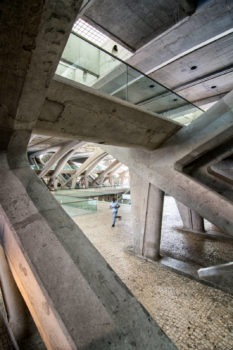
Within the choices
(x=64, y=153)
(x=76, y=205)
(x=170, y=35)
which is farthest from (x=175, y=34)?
(x=64, y=153)

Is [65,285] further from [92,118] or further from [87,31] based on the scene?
[87,31]

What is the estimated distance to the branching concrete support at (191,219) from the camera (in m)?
8.80

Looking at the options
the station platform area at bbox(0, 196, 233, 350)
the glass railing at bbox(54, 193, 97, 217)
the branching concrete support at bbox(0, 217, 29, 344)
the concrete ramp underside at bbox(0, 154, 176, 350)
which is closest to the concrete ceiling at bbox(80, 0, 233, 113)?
the concrete ramp underside at bbox(0, 154, 176, 350)

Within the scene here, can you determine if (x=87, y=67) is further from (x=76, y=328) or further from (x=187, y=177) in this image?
(x=76, y=328)

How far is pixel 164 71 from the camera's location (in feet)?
24.7

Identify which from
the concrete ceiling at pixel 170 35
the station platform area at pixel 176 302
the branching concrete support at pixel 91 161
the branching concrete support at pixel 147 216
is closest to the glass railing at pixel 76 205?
the station platform area at pixel 176 302

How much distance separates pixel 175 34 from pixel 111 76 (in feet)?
9.31

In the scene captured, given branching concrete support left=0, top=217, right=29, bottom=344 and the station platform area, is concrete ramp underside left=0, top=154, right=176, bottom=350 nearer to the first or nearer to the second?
branching concrete support left=0, top=217, right=29, bottom=344

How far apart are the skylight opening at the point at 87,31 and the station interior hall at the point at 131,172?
2.0 inches

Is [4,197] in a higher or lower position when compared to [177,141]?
lower

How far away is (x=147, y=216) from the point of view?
6.11 metres

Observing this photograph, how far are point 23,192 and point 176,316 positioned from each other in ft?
12.6

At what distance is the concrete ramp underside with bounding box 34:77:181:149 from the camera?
9.30 ft

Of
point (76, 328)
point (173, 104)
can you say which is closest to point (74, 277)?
point (76, 328)
